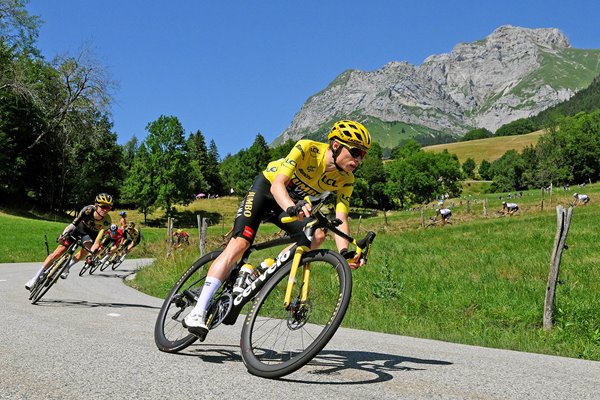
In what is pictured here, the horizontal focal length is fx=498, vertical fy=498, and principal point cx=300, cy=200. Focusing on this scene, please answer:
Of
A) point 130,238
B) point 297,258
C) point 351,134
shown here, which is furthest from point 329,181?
point 130,238

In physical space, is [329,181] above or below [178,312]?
above

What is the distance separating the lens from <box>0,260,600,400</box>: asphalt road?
3422mm

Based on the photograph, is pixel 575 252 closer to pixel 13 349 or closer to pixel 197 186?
pixel 13 349

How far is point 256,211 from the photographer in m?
5.07

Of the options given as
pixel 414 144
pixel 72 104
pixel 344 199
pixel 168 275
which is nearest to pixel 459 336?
pixel 344 199

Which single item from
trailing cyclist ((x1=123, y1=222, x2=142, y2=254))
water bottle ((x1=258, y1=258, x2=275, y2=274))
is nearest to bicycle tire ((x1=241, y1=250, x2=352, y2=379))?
water bottle ((x1=258, y1=258, x2=275, y2=274))

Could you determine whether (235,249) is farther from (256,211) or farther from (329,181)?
(329,181)

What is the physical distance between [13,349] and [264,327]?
2448mm

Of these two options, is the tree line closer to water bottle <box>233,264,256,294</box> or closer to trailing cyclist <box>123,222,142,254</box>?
trailing cyclist <box>123,222,142,254</box>

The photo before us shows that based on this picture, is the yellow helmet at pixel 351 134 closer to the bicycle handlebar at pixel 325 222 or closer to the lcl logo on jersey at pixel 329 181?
the lcl logo on jersey at pixel 329 181

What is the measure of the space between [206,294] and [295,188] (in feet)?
4.66

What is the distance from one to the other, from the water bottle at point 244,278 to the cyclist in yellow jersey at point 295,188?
128 mm

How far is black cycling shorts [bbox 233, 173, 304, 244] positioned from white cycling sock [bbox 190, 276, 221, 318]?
1.70 ft

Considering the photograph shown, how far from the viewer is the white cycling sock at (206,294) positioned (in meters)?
4.67
